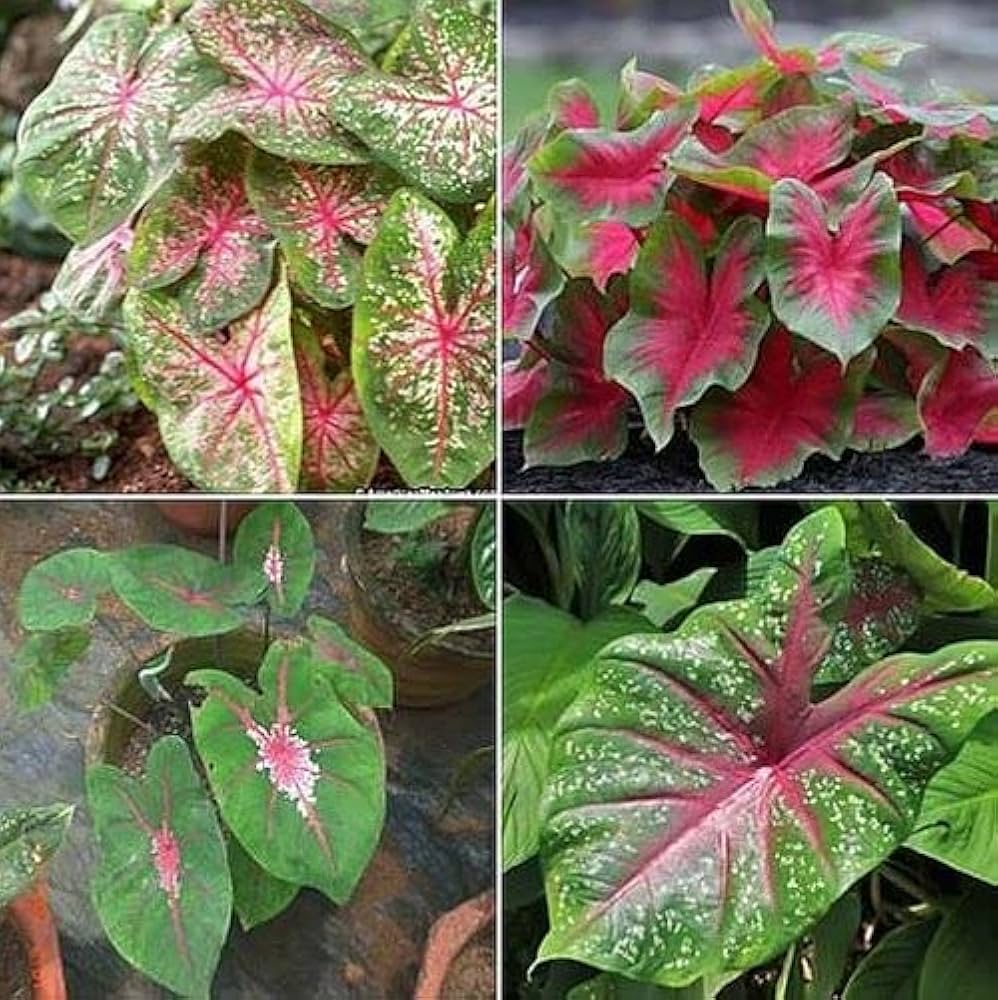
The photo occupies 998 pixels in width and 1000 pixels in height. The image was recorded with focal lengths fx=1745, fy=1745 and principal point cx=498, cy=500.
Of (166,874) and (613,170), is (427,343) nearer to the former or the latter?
(613,170)

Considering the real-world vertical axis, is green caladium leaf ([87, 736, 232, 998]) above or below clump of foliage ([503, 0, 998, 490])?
below

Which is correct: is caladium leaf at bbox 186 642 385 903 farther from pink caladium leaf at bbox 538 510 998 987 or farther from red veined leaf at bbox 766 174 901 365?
red veined leaf at bbox 766 174 901 365

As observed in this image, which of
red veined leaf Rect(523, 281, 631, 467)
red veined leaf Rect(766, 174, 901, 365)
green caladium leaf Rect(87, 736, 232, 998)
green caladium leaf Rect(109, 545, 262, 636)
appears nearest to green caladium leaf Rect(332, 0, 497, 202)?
red veined leaf Rect(523, 281, 631, 467)

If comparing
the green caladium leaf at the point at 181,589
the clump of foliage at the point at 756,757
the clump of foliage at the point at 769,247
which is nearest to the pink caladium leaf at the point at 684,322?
the clump of foliage at the point at 769,247

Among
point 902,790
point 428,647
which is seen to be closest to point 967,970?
point 902,790

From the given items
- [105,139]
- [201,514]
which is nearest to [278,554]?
[201,514]

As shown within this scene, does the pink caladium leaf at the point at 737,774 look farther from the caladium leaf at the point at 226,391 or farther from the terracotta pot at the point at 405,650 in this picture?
the caladium leaf at the point at 226,391
